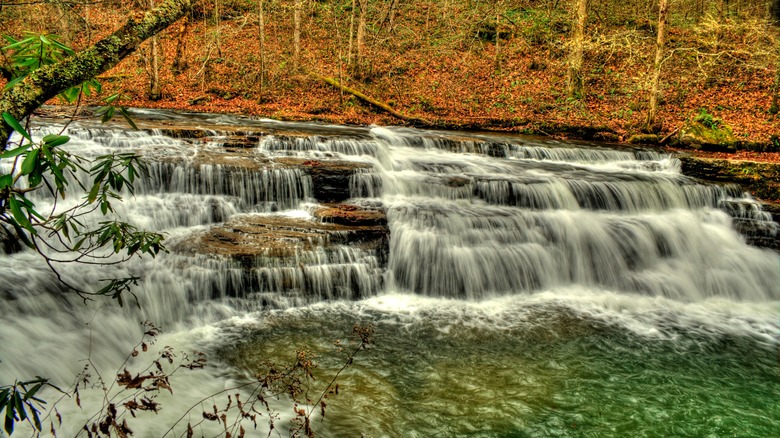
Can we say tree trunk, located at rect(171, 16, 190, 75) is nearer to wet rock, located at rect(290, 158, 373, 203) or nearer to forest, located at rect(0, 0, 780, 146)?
forest, located at rect(0, 0, 780, 146)

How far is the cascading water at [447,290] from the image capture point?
5188 mm

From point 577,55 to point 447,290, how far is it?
13016 mm

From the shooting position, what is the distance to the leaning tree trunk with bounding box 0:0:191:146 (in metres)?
2.34

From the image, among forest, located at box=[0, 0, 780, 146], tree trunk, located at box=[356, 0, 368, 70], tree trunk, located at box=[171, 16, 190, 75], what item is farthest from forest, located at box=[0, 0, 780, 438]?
tree trunk, located at box=[171, 16, 190, 75]

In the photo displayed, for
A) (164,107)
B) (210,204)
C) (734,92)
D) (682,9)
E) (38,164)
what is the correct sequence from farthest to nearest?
1. (682,9)
2. (734,92)
3. (164,107)
4. (210,204)
5. (38,164)

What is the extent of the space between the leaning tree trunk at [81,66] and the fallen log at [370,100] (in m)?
14.7

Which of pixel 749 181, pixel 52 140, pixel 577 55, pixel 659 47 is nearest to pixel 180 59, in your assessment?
pixel 577 55

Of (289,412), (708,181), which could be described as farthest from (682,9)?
(289,412)

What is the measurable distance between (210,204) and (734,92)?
65.9ft

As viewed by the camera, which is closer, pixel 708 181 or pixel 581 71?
pixel 708 181

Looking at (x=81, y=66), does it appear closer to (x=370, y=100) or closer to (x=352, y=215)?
(x=352, y=215)

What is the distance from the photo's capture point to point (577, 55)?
17.6 metres

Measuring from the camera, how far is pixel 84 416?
425 cm

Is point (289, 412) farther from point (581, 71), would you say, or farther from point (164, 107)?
point (581, 71)
